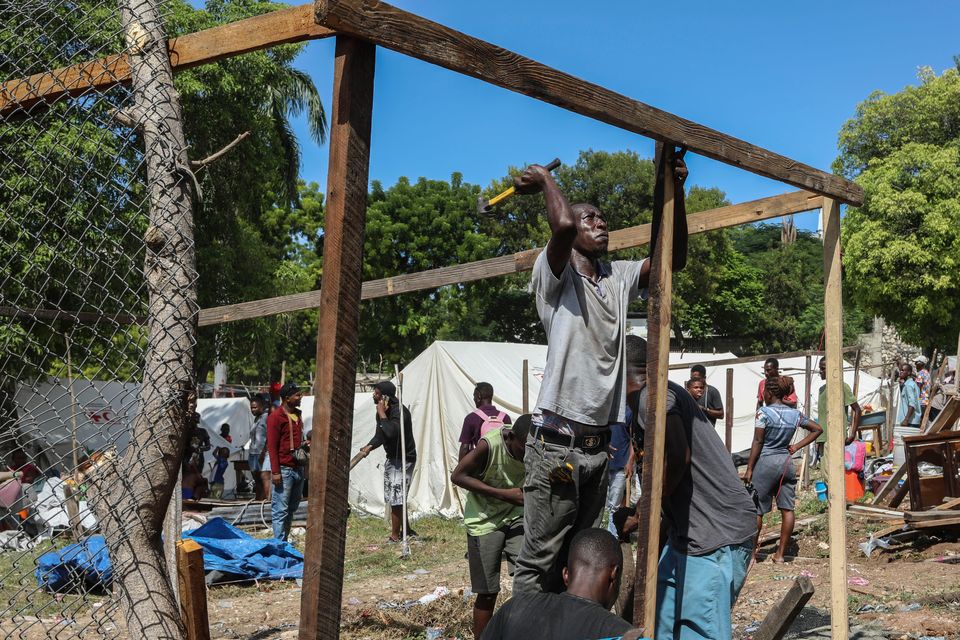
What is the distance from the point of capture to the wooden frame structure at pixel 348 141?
7.50ft

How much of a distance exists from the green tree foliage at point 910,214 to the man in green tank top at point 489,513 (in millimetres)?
24942

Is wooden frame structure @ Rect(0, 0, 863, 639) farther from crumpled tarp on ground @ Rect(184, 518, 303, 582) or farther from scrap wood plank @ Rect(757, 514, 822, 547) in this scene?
scrap wood plank @ Rect(757, 514, 822, 547)

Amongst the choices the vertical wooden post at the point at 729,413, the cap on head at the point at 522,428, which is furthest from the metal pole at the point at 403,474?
the vertical wooden post at the point at 729,413

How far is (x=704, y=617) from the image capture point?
143 inches

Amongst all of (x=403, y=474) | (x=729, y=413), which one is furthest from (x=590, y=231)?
(x=729, y=413)

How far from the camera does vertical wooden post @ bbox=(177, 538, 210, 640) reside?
2648 millimetres

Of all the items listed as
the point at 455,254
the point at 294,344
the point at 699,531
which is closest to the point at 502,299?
the point at 455,254

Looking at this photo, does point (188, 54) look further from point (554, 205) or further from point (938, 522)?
point (938, 522)

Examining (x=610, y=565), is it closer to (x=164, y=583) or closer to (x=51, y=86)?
(x=164, y=583)

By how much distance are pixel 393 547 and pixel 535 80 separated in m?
8.69

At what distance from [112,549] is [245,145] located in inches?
601

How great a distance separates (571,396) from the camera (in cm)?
344

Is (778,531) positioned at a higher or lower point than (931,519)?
lower

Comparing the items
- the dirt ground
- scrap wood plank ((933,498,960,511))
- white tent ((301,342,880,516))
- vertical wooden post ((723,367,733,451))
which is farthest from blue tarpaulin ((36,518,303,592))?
vertical wooden post ((723,367,733,451))
